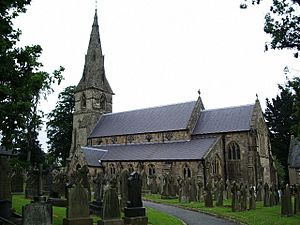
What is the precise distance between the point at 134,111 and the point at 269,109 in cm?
2410

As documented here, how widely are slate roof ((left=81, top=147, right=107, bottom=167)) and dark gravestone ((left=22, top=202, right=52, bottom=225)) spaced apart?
28.8 m

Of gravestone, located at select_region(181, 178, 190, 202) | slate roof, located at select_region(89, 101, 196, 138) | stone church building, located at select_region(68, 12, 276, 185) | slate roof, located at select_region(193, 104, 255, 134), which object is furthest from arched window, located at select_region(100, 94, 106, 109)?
gravestone, located at select_region(181, 178, 190, 202)

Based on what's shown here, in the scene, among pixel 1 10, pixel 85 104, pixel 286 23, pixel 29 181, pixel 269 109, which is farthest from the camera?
pixel 269 109

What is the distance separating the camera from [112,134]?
4150 centimetres

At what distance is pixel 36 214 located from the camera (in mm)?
7488

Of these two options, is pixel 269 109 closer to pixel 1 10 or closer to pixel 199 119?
pixel 199 119

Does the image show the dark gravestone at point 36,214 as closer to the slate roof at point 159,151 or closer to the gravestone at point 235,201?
the gravestone at point 235,201

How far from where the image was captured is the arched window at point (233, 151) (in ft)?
103

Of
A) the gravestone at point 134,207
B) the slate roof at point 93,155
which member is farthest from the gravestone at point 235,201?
the slate roof at point 93,155

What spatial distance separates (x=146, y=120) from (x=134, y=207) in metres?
27.9

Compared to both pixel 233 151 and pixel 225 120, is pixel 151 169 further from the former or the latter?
pixel 225 120

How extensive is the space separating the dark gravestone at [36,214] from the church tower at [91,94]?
3763cm

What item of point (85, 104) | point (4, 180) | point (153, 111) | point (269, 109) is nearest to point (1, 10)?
point (4, 180)

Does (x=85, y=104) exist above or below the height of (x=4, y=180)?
above
